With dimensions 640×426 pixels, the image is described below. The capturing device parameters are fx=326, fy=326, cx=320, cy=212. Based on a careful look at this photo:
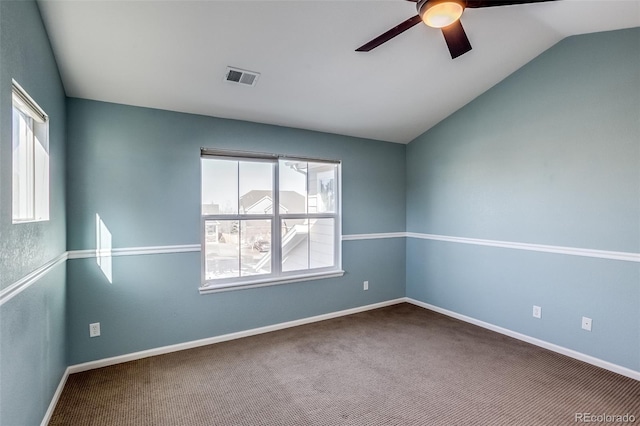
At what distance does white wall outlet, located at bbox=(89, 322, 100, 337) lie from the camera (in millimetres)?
2797

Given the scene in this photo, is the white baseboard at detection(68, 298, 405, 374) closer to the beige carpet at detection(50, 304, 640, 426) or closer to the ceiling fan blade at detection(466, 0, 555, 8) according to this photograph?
the beige carpet at detection(50, 304, 640, 426)

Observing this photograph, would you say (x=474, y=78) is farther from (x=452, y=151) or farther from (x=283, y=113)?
(x=283, y=113)

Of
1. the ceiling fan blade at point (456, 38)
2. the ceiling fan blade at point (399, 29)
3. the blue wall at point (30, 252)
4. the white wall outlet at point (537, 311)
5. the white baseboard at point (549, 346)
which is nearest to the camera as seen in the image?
the blue wall at point (30, 252)

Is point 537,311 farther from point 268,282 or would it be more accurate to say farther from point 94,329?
point 94,329

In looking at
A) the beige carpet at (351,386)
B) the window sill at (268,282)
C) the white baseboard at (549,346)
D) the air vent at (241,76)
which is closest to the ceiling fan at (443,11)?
the air vent at (241,76)

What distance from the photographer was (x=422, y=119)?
406 cm

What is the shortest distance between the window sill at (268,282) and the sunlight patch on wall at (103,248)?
32.3 inches

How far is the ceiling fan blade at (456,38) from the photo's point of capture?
2.04m

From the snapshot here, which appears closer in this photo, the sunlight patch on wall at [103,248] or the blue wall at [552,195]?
the blue wall at [552,195]

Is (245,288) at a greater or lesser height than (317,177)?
lesser

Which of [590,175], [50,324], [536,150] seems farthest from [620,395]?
[50,324]

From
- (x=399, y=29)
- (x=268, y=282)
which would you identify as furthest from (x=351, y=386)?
(x=399, y=29)

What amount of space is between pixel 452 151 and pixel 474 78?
0.97m

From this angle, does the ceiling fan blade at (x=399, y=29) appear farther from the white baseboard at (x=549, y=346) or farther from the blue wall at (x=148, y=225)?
the white baseboard at (x=549, y=346)
